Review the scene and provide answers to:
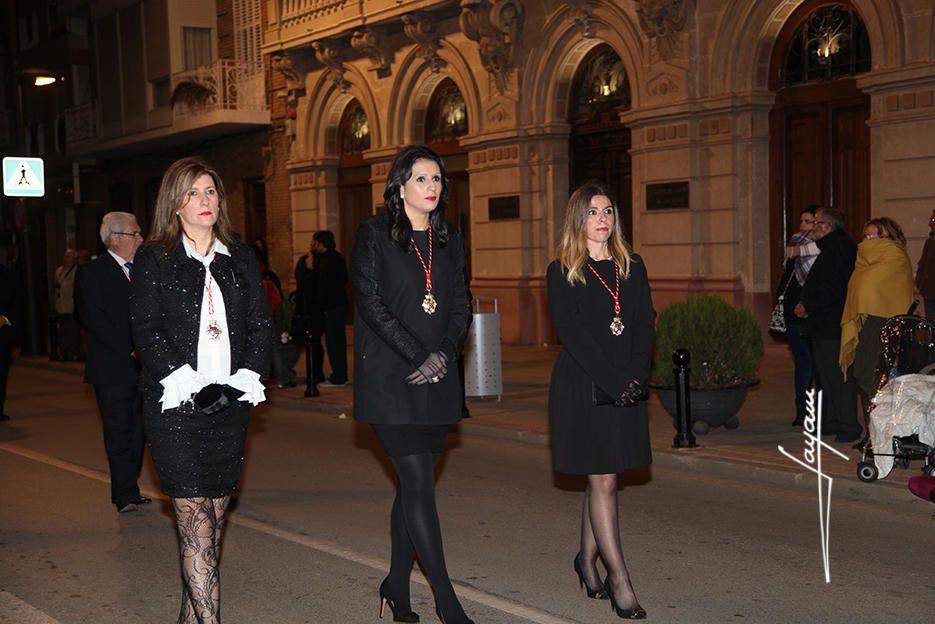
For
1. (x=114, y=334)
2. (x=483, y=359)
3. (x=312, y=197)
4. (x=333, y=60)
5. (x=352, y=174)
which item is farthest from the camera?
(x=312, y=197)

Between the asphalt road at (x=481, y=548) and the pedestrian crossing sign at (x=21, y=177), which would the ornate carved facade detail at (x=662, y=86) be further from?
the pedestrian crossing sign at (x=21, y=177)

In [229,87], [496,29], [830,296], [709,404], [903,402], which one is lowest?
[709,404]

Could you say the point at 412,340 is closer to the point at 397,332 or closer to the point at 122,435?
the point at 397,332

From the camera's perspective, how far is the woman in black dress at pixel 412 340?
5285 mm

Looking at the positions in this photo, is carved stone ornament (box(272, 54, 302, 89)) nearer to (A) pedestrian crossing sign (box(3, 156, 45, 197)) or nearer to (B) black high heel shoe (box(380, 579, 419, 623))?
(A) pedestrian crossing sign (box(3, 156, 45, 197))

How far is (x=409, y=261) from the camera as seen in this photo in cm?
537

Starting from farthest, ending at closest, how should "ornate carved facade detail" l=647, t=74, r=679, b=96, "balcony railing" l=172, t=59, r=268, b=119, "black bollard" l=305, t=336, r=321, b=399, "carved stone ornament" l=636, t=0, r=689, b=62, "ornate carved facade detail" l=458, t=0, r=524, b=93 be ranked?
1. "balcony railing" l=172, t=59, r=268, b=119
2. "ornate carved facade detail" l=458, t=0, r=524, b=93
3. "ornate carved facade detail" l=647, t=74, r=679, b=96
4. "carved stone ornament" l=636, t=0, r=689, b=62
5. "black bollard" l=305, t=336, r=321, b=399

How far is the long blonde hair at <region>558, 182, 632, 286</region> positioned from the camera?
222 inches

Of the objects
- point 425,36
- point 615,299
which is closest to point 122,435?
point 615,299

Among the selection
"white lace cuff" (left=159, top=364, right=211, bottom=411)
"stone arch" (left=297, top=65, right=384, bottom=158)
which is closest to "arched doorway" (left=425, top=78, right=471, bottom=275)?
"stone arch" (left=297, top=65, right=384, bottom=158)

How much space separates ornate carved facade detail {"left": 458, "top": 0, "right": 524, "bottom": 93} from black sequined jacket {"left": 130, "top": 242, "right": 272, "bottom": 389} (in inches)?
629

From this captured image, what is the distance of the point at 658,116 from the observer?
17531 mm

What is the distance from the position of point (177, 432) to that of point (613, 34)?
48.6 feet

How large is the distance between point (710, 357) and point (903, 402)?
2.62 m
